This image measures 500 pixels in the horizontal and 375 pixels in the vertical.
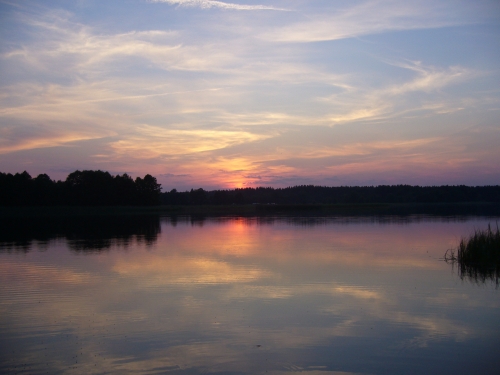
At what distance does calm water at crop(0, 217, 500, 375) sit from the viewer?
6297 millimetres

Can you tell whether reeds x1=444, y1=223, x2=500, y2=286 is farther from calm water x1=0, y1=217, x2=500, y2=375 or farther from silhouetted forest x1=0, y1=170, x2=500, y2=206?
silhouetted forest x1=0, y1=170, x2=500, y2=206

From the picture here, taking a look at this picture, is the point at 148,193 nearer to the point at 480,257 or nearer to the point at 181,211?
the point at 181,211

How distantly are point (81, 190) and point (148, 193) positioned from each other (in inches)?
483

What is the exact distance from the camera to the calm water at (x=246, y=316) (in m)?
6.30

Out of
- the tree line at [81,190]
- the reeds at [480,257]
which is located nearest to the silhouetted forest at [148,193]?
the tree line at [81,190]

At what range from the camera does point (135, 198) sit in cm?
7562

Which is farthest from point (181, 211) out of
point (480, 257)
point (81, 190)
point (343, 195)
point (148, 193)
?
point (480, 257)

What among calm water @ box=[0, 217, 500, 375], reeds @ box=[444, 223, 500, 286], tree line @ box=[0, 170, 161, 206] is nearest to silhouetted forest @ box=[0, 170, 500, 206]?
tree line @ box=[0, 170, 161, 206]

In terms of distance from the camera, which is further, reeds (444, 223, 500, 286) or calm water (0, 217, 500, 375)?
reeds (444, 223, 500, 286)

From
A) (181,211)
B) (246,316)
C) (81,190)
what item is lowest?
(246,316)

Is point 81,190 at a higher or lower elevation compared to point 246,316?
higher

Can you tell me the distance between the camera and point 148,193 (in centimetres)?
7862

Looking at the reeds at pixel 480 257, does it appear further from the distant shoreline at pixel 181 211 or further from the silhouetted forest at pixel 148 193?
the silhouetted forest at pixel 148 193

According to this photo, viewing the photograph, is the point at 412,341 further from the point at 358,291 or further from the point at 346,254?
the point at 346,254
